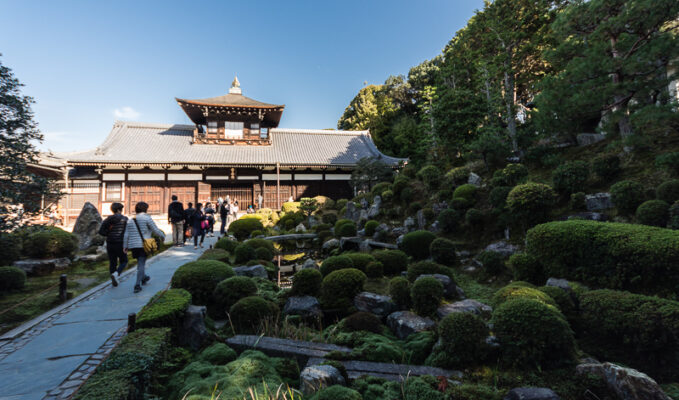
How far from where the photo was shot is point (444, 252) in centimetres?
674

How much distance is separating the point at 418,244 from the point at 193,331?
563cm

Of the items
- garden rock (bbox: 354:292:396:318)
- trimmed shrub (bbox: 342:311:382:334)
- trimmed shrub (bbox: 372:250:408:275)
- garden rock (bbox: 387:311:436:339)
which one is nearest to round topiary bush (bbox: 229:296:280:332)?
trimmed shrub (bbox: 342:311:382:334)

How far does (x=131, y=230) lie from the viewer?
17.8ft

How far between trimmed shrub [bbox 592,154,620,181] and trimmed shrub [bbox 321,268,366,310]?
578 cm

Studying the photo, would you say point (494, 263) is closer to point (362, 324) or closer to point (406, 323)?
point (406, 323)

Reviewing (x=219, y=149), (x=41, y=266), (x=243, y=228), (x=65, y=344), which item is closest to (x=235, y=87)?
(x=219, y=149)

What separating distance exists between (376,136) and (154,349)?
29702mm

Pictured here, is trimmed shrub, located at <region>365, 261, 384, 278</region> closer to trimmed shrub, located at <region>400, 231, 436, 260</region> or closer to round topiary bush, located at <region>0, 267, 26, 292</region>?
trimmed shrub, located at <region>400, 231, 436, 260</region>

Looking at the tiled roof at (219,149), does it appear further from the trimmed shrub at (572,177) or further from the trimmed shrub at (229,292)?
the trimmed shrub at (229,292)

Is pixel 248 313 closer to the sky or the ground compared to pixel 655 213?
closer to the ground

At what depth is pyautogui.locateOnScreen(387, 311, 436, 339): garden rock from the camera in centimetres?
406

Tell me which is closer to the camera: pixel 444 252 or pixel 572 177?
pixel 572 177

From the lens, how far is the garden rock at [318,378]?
262cm

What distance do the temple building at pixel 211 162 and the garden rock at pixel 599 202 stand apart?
12.9 m
